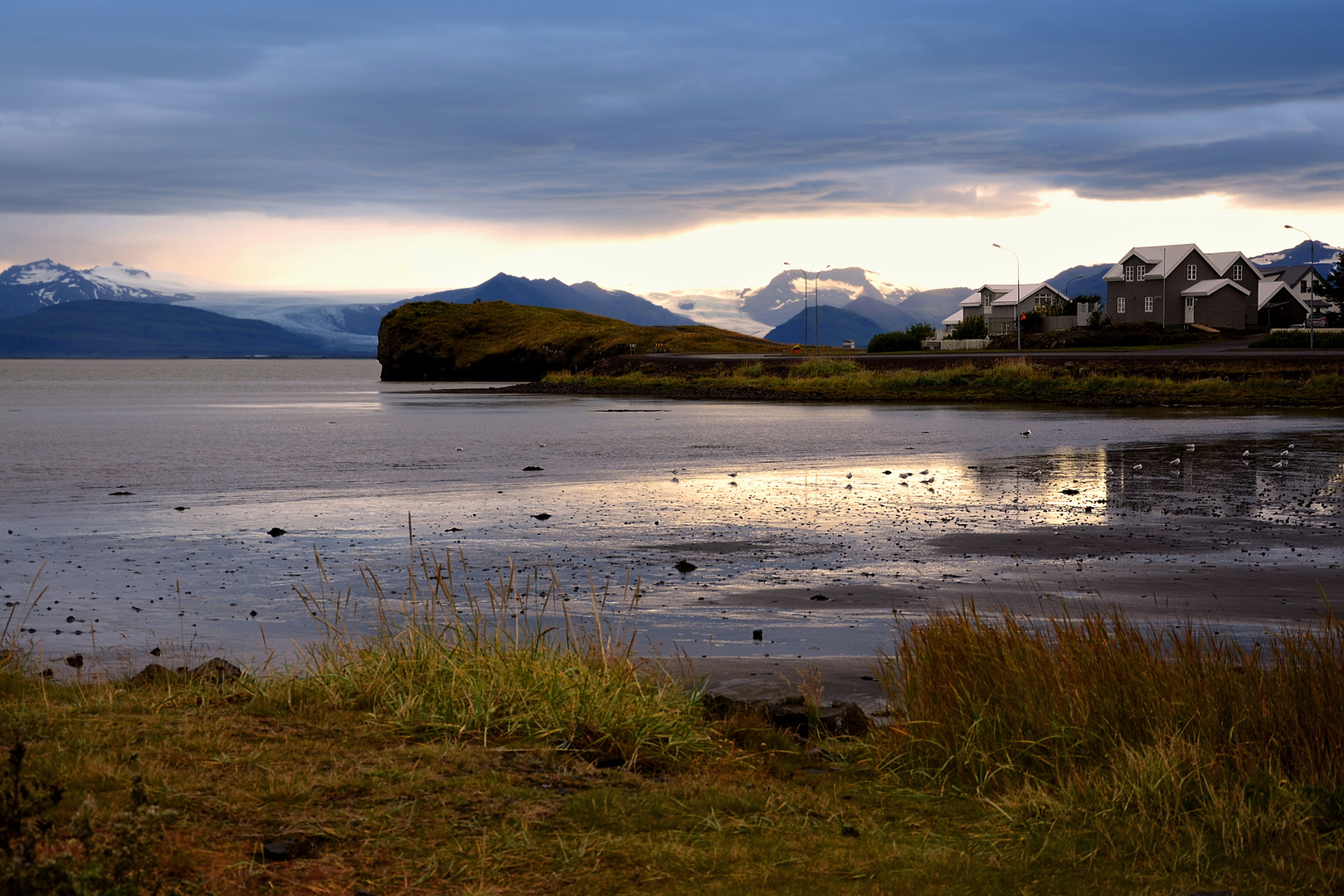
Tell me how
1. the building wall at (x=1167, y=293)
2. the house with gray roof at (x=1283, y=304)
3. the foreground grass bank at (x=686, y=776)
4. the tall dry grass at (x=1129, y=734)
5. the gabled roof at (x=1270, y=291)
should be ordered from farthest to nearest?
the gabled roof at (x=1270, y=291)
the house with gray roof at (x=1283, y=304)
the building wall at (x=1167, y=293)
the tall dry grass at (x=1129, y=734)
the foreground grass bank at (x=686, y=776)

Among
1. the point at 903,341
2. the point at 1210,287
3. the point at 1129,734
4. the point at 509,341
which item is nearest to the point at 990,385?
the point at 903,341

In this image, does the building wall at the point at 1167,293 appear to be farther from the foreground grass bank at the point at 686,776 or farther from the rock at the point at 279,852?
the rock at the point at 279,852

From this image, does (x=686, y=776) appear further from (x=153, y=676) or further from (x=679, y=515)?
(x=679, y=515)

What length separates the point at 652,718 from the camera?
24.6ft

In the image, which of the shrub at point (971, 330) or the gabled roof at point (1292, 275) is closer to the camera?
the shrub at point (971, 330)

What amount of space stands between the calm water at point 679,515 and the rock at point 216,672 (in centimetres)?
188

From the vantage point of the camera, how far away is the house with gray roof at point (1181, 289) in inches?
4392

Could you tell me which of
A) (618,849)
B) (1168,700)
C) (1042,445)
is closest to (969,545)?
(1168,700)

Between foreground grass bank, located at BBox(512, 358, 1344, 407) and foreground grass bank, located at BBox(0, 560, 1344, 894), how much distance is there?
49193 millimetres

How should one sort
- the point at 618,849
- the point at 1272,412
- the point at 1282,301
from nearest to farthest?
the point at 618,849, the point at 1272,412, the point at 1282,301

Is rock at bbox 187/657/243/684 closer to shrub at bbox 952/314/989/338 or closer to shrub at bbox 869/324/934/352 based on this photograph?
shrub at bbox 869/324/934/352

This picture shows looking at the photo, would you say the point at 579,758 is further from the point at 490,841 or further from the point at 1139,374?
the point at 1139,374

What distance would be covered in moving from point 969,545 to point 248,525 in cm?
1179

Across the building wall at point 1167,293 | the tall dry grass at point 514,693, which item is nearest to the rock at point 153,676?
the tall dry grass at point 514,693
